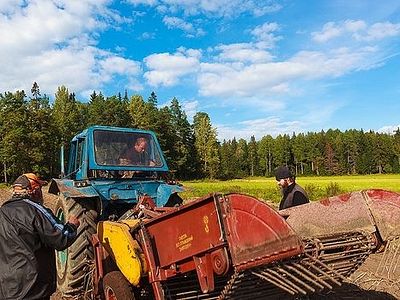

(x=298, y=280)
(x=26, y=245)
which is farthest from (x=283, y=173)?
(x=26, y=245)

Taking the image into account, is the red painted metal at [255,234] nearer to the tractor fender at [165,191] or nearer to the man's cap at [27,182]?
the man's cap at [27,182]

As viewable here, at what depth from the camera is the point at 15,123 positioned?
50.1 m

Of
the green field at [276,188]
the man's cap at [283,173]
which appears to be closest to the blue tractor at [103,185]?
the man's cap at [283,173]

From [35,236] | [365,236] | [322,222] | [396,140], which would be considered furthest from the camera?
[396,140]

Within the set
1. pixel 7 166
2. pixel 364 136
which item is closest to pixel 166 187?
pixel 7 166

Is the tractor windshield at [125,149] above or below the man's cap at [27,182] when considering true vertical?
above

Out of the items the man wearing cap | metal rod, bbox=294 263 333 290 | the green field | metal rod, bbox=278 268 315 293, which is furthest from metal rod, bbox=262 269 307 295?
the green field

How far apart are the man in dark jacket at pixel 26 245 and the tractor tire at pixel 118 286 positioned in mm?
950

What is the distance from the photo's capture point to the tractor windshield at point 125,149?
23.9 ft

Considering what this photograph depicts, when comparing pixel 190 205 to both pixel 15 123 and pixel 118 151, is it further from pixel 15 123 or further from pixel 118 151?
pixel 15 123

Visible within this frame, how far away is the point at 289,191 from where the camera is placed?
20.4 ft

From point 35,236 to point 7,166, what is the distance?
5381cm

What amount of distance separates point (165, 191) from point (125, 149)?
1068mm

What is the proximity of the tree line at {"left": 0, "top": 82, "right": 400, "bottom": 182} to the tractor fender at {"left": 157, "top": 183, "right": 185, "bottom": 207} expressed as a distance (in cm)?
908
